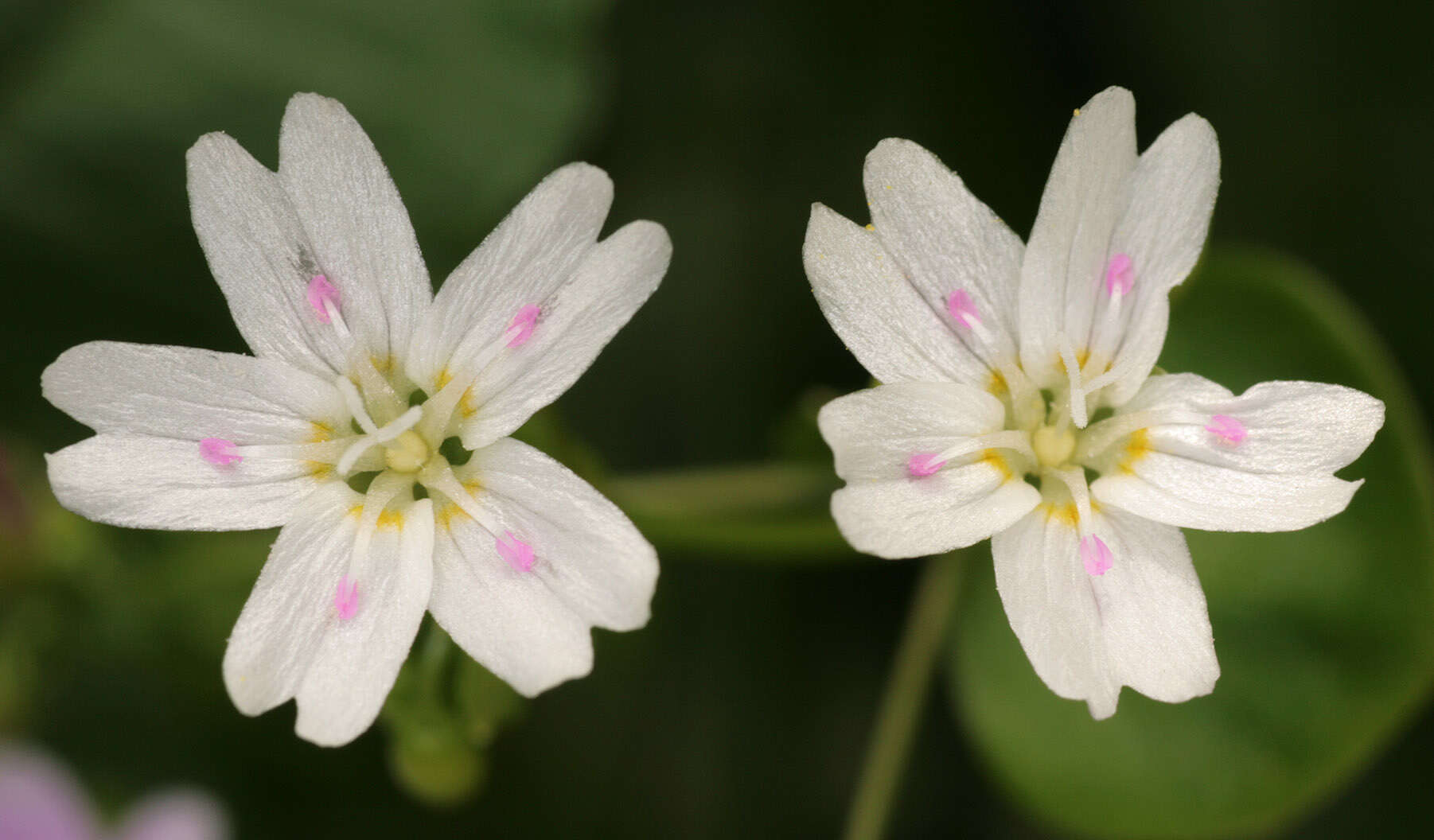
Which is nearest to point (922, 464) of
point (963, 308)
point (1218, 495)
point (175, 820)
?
point (963, 308)

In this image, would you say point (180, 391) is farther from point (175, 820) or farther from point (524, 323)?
point (175, 820)

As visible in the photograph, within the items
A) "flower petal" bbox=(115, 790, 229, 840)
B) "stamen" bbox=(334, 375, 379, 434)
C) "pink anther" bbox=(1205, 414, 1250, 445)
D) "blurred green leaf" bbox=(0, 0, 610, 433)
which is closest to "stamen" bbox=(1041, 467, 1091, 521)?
"pink anther" bbox=(1205, 414, 1250, 445)

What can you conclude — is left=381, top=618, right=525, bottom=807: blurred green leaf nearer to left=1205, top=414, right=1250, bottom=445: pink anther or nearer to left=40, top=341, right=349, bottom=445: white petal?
left=40, top=341, right=349, bottom=445: white petal

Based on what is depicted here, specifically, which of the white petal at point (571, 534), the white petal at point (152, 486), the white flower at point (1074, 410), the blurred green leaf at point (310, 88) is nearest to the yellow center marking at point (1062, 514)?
the white flower at point (1074, 410)

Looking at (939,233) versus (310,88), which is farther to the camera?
(310,88)

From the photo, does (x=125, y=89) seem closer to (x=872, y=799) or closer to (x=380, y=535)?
(x=380, y=535)
